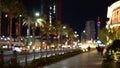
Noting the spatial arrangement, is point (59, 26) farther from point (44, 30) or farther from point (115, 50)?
point (115, 50)

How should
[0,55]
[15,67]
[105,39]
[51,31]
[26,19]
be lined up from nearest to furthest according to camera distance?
1. [0,55]
2. [15,67]
3. [105,39]
4. [26,19]
5. [51,31]

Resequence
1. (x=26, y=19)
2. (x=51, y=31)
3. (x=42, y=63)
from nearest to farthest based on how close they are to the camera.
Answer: (x=42, y=63)
(x=26, y=19)
(x=51, y=31)

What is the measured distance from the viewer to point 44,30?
344 ft

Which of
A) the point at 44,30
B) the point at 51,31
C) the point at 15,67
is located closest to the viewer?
the point at 15,67

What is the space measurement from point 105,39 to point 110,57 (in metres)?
27.1

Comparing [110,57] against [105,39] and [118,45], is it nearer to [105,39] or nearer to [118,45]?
[118,45]

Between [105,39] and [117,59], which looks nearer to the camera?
[117,59]

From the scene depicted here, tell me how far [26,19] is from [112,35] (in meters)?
37.0

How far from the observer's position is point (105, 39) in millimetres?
61812

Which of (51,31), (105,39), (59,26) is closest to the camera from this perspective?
(105,39)

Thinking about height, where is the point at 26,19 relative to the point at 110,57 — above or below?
above

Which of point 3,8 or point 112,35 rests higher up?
point 3,8

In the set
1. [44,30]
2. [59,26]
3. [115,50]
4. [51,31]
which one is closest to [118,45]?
[115,50]

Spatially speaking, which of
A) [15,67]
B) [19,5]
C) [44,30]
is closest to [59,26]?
[44,30]
